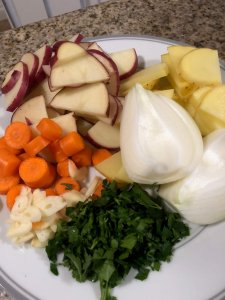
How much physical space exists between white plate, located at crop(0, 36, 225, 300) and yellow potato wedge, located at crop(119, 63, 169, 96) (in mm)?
409

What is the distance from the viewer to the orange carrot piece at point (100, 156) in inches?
41.4

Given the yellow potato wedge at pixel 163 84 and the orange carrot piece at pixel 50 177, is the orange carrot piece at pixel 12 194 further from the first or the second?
the yellow potato wedge at pixel 163 84

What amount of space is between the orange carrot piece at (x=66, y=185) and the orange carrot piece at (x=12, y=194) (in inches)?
3.8

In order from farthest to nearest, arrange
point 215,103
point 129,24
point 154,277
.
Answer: point 129,24 < point 215,103 < point 154,277

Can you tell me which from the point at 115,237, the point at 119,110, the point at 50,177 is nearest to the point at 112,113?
the point at 119,110

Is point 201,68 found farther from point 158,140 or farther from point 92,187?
point 92,187

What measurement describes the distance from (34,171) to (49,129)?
11cm

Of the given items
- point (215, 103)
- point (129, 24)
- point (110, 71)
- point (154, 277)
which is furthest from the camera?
point (129, 24)

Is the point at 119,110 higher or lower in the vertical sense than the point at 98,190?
higher

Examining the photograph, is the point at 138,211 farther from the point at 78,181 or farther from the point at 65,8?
the point at 65,8

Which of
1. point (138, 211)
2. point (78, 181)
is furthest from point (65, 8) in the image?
point (138, 211)

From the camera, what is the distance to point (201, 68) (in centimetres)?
103

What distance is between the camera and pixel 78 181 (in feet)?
3.42

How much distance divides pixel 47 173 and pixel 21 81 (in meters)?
0.28
